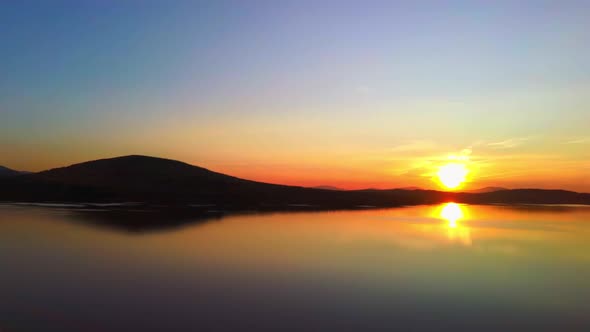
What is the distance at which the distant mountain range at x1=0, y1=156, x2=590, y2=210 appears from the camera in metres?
70.8

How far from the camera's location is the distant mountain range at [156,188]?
7081 cm

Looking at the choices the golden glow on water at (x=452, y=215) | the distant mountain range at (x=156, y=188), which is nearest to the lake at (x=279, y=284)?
the golden glow on water at (x=452, y=215)

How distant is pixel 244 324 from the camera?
32.2ft

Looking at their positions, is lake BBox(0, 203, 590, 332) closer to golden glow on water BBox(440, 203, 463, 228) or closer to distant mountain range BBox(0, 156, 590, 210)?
golden glow on water BBox(440, 203, 463, 228)

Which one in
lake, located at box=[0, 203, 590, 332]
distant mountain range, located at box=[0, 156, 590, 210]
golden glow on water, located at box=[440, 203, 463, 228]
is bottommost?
lake, located at box=[0, 203, 590, 332]

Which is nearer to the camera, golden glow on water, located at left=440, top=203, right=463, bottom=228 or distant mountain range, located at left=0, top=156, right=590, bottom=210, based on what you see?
golden glow on water, located at left=440, top=203, right=463, bottom=228

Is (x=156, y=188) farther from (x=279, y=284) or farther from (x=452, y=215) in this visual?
(x=279, y=284)

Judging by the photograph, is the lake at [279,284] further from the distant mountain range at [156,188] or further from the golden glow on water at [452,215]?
the distant mountain range at [156,188]

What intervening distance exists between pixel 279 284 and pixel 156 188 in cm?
8393

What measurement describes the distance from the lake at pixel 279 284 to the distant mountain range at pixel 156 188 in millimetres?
44081

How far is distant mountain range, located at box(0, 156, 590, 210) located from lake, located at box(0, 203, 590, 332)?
4408cm

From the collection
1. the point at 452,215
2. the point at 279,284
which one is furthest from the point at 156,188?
the point at 279,284

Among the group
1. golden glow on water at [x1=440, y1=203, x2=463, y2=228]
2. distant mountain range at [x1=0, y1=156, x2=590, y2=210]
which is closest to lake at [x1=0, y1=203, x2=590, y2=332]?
golden glow on water at [x1=440, y1=203, x2=463, y2=228]

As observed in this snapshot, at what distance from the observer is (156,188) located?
93.2 m
